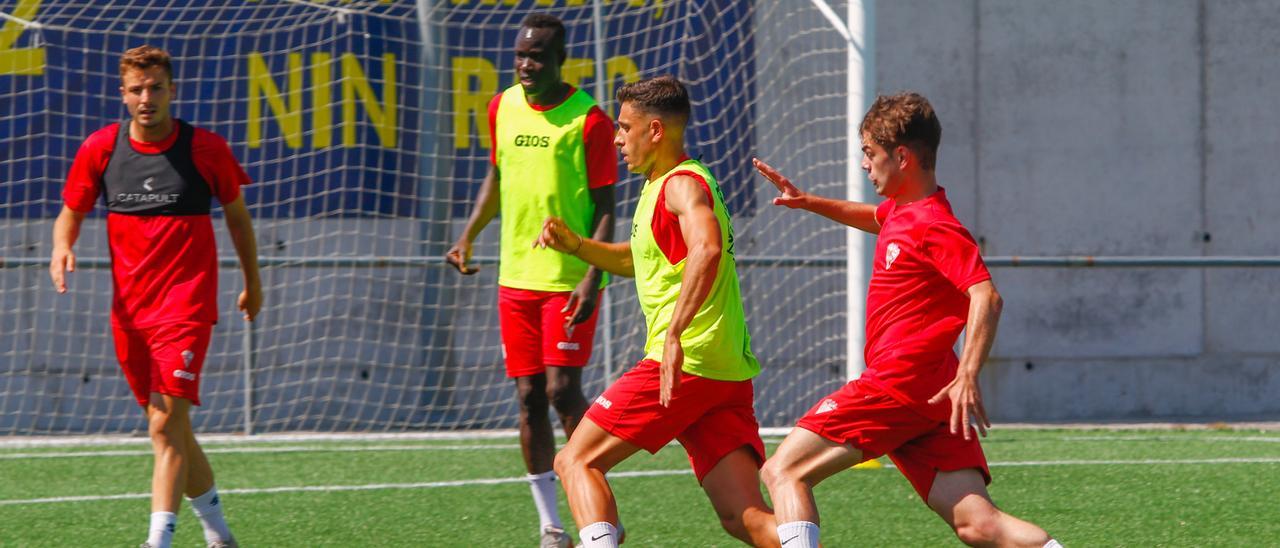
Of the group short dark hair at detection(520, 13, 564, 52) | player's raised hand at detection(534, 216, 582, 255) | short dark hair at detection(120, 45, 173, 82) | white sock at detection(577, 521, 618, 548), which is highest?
short dark hair at detection(520, 13, 564, 52)

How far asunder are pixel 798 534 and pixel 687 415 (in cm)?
56

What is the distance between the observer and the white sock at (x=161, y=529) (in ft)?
17.1

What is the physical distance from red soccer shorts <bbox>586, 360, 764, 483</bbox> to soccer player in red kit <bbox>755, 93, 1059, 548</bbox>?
30 cm

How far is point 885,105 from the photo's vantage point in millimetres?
4441

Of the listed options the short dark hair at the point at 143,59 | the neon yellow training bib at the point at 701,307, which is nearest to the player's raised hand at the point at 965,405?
the neon yellow training bib at the point at 701,307

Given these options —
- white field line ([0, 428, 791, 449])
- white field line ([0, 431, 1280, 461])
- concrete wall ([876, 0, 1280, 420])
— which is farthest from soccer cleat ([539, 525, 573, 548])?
concrete wall ([876, 0, 1280, 420])

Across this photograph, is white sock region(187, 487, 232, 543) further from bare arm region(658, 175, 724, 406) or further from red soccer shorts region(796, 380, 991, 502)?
red soccer shorts region(796, 380, 991, 502)

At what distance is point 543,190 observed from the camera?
6.19m

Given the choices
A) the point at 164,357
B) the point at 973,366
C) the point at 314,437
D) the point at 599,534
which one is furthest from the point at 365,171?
the point at 973,366

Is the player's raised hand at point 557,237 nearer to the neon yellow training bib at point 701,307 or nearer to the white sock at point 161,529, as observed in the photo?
the neon yellow training bib at point 701,307

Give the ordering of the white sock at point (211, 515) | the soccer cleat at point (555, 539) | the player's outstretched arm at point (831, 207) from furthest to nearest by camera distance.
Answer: the soccer cleat at point (555, 539) < the white sock at point (211, 515) < the player's outstretched arm at point (831, 207)

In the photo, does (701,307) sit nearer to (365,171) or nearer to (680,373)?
(680,373)

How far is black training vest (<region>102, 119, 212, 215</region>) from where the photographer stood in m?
5.52

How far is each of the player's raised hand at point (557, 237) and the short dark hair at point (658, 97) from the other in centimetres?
43
